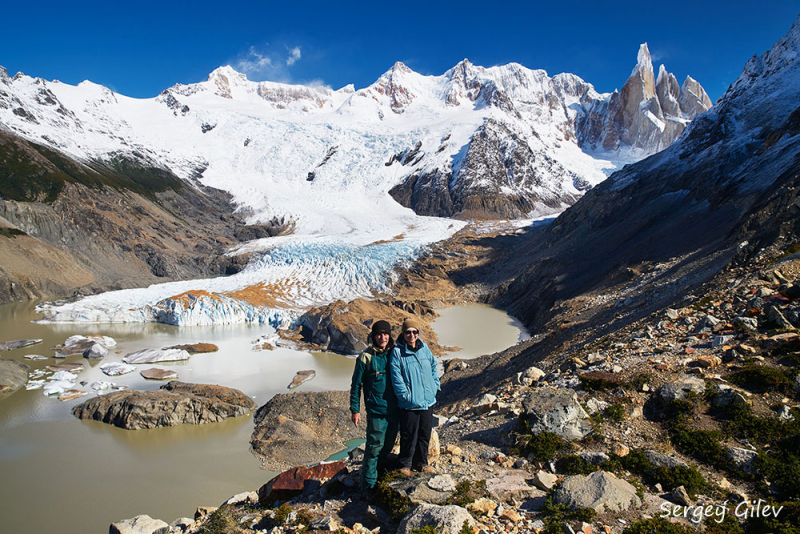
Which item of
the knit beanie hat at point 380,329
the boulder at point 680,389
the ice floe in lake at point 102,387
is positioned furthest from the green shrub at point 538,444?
the ice floe in lake at point 102,387

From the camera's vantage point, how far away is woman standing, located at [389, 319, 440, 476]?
16.3ft

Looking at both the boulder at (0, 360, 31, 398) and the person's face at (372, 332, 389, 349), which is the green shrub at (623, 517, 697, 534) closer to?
the person's face at (372, 332, 389, 349)

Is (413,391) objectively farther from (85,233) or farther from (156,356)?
(85,233)

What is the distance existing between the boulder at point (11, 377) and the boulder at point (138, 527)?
55.0 feet

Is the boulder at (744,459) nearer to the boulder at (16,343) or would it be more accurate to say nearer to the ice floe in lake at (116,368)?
the ice floe in lake at (116,368)

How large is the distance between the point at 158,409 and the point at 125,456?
2.08 meters

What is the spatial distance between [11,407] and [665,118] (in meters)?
160

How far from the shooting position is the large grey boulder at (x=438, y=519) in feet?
12.7

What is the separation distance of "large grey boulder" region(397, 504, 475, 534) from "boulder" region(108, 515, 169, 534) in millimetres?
3767

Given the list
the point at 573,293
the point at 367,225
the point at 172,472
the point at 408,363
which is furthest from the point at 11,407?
the point at 367,225

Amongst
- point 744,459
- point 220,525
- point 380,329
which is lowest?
point 220,525

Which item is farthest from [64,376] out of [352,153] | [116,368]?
[352,153]

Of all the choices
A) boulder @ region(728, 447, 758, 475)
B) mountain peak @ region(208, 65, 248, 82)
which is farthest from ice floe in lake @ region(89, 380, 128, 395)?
mountain peak @ region(208, 65, 248, 82)

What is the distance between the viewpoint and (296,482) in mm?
5750
